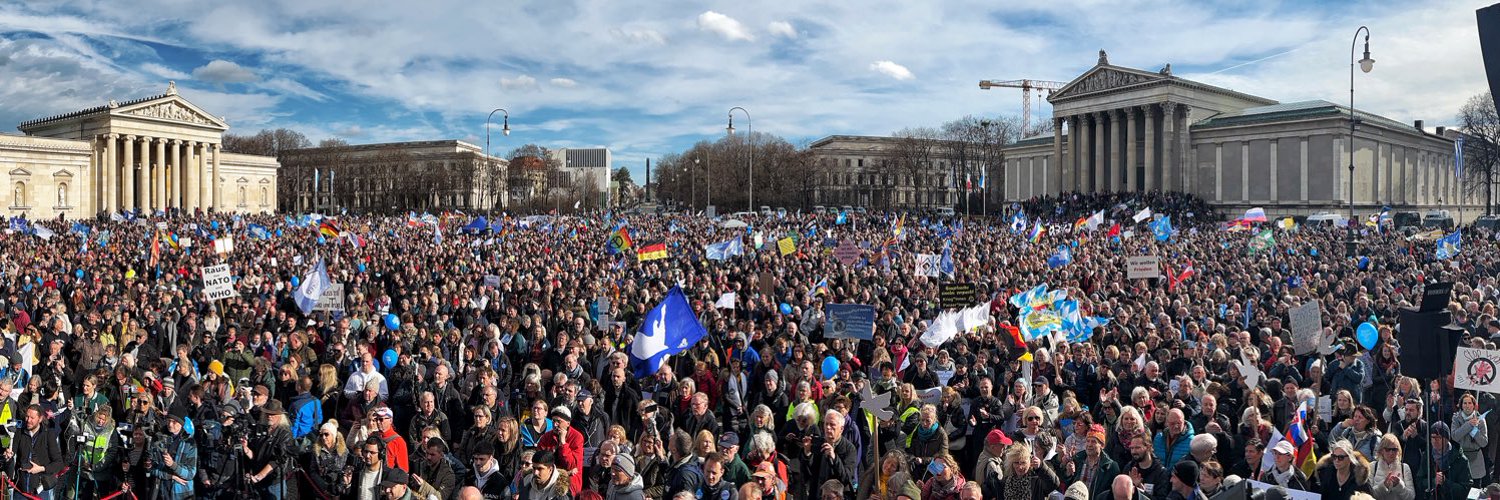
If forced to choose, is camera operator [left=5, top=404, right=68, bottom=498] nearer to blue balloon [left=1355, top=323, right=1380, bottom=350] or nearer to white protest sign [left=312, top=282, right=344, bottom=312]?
white protest sign [left=312, top=282, right=344, bottom=312]

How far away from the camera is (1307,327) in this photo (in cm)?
1068

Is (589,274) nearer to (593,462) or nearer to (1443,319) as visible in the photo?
(593,462)

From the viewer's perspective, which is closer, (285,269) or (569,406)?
(569,406)

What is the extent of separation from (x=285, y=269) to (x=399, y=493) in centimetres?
1966

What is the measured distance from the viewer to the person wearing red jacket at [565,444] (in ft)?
23.5

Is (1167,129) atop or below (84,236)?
atop

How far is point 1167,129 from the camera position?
218 ft

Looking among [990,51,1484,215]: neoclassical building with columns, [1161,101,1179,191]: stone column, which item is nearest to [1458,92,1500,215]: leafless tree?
[990,51,1484,215]: neoclassical building with columns

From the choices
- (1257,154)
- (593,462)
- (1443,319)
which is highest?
(1257,154)

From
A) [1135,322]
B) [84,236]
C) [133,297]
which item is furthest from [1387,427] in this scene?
[84,236]

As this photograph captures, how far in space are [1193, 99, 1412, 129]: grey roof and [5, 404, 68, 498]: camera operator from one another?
65.4 m

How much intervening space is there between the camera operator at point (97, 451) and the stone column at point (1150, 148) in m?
64.8

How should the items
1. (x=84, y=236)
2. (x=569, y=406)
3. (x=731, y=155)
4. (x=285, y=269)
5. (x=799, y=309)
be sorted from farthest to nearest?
(x=731, y=155) → (x=84, y=236) → (x=285, y=269) → (x=799, y=309) → (x=569, y=406)

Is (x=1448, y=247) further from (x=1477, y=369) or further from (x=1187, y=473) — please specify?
(x=1187, y=473)
